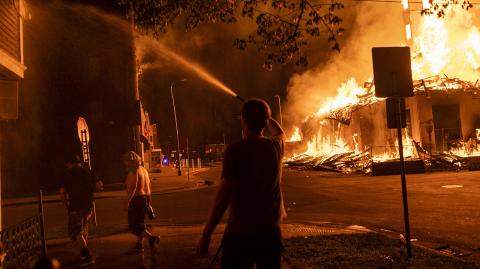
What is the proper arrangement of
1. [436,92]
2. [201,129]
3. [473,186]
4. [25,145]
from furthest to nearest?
[201,129]
[436,92]
[25,145]
[473,186]

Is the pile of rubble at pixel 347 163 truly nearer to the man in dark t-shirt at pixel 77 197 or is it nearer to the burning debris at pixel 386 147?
the burning debris at pixel 386 147

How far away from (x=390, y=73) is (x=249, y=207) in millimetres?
4269

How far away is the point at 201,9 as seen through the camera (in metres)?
8.20

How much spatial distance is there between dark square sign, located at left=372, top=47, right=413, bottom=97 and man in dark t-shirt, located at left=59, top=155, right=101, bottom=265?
4.89m

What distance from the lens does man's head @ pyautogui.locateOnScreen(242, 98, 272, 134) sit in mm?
3484

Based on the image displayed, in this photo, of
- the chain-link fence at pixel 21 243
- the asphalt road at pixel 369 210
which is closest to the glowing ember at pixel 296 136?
the asphalt road at pixel 369 210

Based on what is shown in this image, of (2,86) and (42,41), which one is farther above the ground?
(42,41)

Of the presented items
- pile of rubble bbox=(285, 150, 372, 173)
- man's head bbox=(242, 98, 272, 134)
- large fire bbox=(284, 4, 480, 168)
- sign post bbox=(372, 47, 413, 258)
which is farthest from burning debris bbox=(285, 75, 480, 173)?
man's head bbox=(242, 98, 272, 134)

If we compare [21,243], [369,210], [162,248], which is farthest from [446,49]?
[21,243]

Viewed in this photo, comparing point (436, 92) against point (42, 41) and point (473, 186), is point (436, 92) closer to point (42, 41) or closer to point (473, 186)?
point (473, 186)

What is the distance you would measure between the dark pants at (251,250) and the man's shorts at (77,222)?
4578 mm

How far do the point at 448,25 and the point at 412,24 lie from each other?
308 cm

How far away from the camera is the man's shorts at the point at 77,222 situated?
713 cm

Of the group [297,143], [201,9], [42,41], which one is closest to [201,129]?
[297,143]
